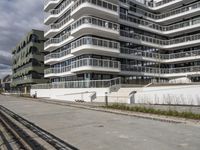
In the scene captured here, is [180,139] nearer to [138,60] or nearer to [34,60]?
[138,60]

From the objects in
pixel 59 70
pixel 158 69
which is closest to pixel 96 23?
pixel 59 70

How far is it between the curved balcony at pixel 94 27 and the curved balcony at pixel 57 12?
9.32 meters

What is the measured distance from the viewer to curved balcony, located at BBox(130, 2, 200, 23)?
45.5m

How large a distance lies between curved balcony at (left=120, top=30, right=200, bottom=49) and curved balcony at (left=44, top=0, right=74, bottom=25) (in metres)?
12.1

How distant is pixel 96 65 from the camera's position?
3244cm

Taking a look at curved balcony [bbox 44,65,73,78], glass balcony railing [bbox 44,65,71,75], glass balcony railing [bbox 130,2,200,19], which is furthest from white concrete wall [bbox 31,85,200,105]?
glass balcony railing [bbox 130,2,200,19]

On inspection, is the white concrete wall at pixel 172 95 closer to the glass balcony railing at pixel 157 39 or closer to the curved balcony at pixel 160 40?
the curved balcony at pixel 160 40

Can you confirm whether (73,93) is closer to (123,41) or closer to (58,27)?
(123,41)

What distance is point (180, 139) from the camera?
29.3 feet

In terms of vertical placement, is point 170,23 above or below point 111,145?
above

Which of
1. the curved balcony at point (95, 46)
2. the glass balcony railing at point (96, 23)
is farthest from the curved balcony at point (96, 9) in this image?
the curved balcony at point (95, 46)

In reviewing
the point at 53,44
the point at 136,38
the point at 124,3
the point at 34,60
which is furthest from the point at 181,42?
the point at 34,60

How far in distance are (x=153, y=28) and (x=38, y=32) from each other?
33.1 metres

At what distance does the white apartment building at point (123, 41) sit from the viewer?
112ft
